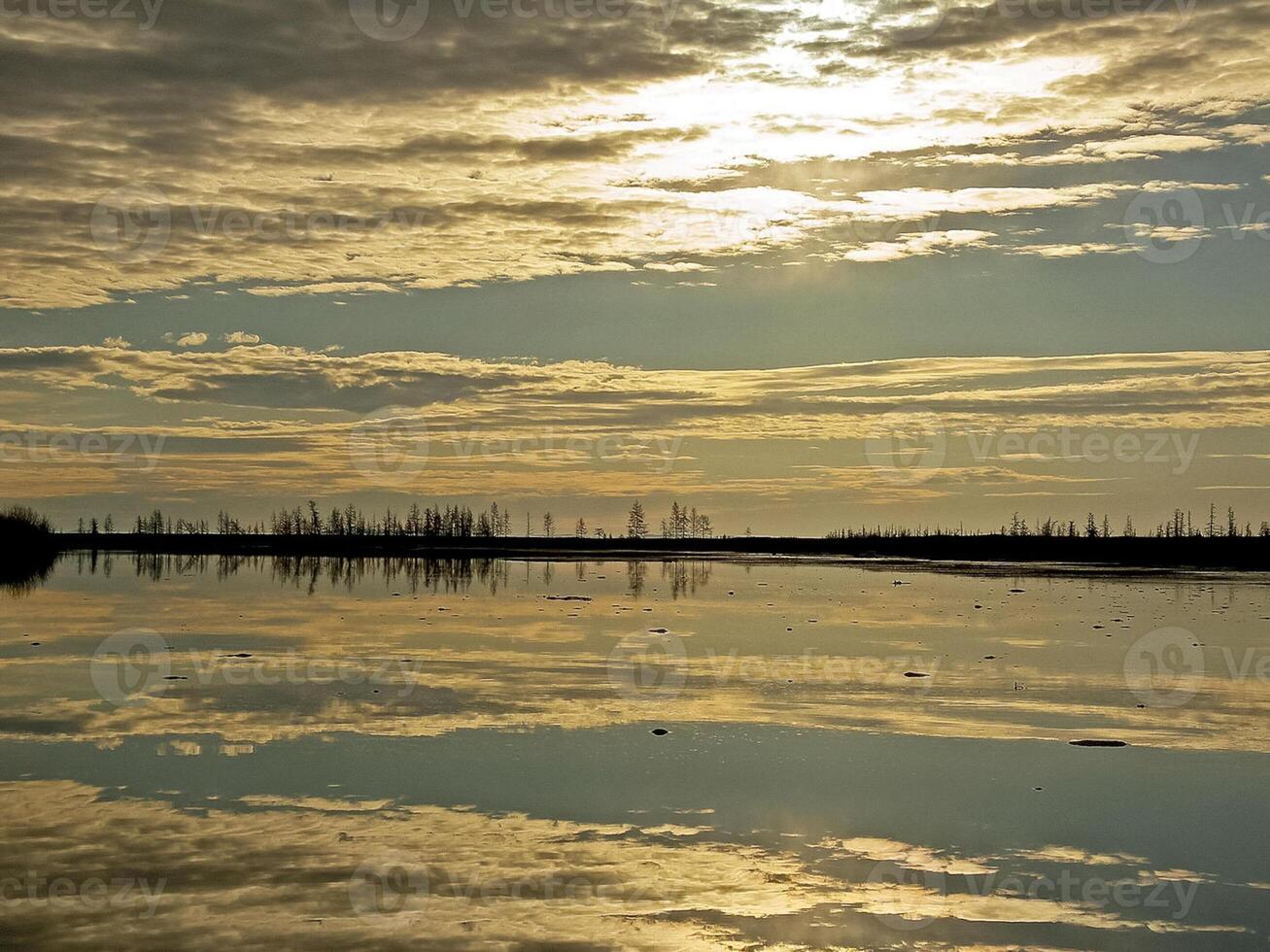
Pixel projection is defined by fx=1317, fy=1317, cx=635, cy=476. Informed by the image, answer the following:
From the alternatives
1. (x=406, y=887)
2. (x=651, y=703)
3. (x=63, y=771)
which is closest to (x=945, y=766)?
(x=651, y=703)

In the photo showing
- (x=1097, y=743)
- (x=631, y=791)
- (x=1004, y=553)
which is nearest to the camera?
(x=631, y=791)

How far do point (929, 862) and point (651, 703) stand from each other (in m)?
10.9

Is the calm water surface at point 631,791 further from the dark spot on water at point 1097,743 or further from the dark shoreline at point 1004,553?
the dark shoreline at point 1004,553

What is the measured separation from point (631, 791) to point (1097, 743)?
27.1 ft

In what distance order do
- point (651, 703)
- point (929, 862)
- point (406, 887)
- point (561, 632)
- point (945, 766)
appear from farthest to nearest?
point (561, 632) → point (651, 703) → point (945, 766) → point (929, 862) → point (406, 887)

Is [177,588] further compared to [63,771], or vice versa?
[177,588]

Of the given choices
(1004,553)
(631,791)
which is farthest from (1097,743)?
(1004,553)

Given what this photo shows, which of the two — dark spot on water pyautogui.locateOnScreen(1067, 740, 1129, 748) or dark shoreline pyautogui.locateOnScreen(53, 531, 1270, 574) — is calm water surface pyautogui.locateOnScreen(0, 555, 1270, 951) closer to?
dark spot on water pyautogui.locateOnScreen(1067, 740, 1129, 748)

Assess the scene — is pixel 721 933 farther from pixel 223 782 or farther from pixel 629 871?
pixel 223 782

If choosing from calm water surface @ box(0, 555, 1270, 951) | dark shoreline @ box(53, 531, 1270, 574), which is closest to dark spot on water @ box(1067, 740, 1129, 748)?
calm water surface @ box(0, 555, 1270, 951)

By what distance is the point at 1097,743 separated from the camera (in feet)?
69.5

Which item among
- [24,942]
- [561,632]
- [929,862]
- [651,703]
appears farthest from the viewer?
[561,632]

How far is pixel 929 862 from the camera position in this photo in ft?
47.4

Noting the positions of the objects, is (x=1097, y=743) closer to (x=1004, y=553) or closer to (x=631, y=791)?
(x=631, y=791)
